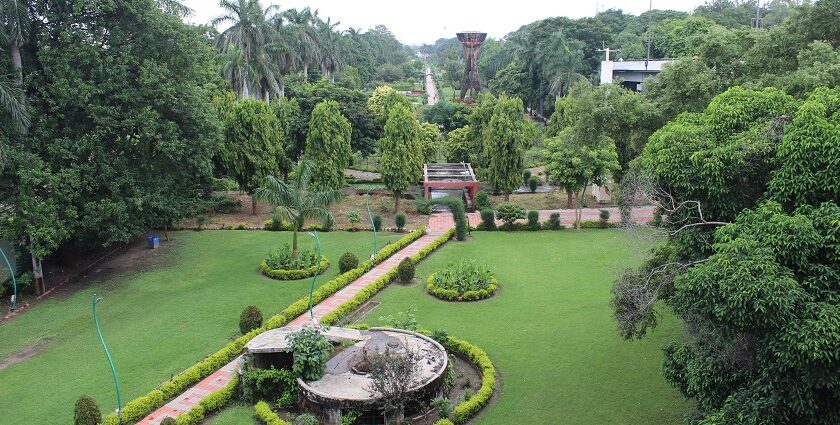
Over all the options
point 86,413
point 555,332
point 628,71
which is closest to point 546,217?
point 555,332

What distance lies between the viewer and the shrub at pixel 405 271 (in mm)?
24688

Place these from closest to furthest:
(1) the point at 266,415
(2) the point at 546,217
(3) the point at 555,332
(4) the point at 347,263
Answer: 1. (1) the point at 266,415
2. (3) the point at 555,332
3. (4) the point at 347,263
4. (2) the point at 546,217

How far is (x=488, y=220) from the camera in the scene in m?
31.8

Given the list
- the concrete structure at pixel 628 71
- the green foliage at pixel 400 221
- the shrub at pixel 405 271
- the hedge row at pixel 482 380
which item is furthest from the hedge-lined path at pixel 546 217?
the concrete structure at pixel 628 71

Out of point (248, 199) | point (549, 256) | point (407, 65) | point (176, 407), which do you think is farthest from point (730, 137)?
point (407, 65)

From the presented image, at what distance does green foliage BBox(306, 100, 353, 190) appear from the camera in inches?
1373

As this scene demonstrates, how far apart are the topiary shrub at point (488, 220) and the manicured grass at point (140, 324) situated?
574 centimetres

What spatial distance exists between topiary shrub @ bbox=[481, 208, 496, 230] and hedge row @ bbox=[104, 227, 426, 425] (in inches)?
311

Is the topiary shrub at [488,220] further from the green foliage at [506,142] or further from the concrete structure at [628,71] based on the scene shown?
the concrete structure at [628,71]

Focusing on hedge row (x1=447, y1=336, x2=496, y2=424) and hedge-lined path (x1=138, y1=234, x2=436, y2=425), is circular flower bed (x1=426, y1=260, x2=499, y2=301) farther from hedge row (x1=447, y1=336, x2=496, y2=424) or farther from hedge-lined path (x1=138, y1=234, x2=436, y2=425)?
hedge row (x1=447, y1=336, x2=496, y2=424)

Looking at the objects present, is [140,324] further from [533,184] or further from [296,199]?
[533,184]

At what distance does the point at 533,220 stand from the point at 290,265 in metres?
12.0

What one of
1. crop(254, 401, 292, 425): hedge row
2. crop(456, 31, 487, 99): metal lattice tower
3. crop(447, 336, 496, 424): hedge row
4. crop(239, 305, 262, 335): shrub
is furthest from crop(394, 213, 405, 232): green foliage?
crop(456, 31, 487, 99): metal lattice tower

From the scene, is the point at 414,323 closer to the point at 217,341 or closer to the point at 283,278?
the point at 217,341
